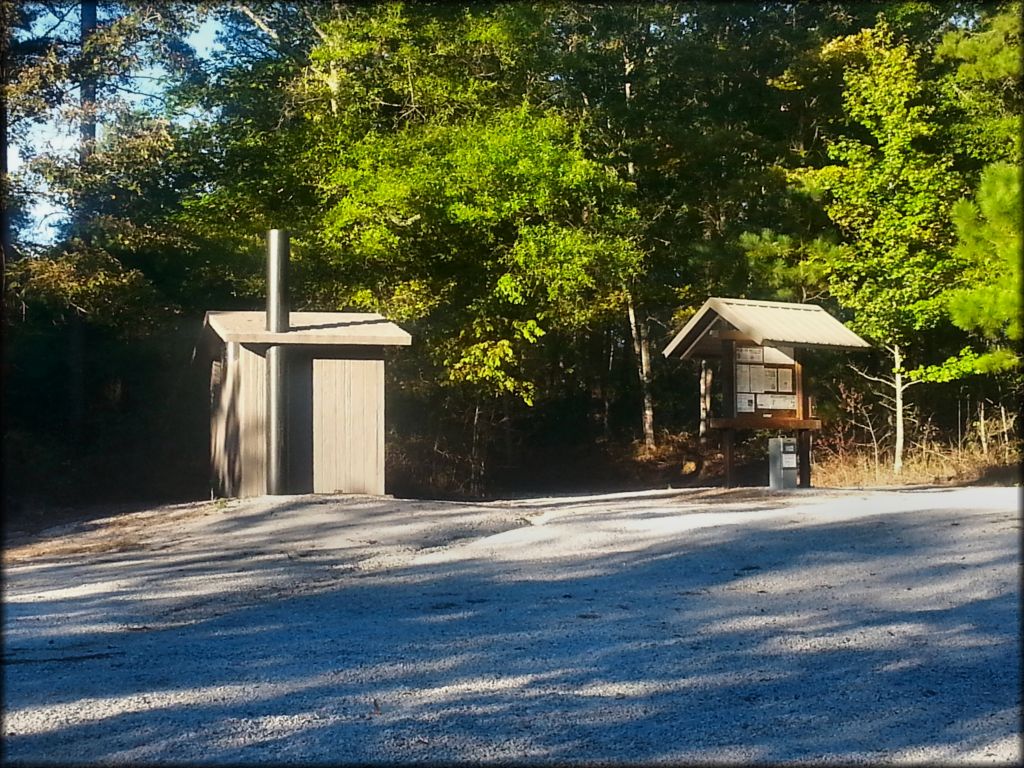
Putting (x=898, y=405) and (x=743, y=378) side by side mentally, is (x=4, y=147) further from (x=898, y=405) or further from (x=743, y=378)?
(x=898, y=405)

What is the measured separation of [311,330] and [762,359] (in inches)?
249

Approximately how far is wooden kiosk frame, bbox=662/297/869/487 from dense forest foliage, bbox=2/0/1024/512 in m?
3.20

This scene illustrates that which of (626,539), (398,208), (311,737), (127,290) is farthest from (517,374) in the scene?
(311,737)

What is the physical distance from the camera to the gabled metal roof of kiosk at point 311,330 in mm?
15617

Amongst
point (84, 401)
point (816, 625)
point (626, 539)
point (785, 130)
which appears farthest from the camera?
point (785, 130)

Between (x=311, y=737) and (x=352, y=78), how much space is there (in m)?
20.7

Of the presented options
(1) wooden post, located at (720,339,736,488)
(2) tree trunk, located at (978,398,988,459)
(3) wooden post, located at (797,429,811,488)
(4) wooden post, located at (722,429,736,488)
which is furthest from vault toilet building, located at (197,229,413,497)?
(2) tree trunk, located at (978,398,988,459)

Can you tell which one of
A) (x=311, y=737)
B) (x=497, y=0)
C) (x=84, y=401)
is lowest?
(x=311, y=737)

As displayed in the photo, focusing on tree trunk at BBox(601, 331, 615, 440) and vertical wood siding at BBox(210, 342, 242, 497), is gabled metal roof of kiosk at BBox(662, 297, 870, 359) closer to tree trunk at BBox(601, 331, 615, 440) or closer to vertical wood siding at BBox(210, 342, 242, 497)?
vertical wood siding at BBox(210, 342, 242, 497)

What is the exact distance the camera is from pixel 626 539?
35.9 ft

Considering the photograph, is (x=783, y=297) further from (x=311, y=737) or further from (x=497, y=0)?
(x=311, y=737)

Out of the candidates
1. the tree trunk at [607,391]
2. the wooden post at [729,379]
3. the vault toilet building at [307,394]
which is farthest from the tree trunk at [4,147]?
the tree trunk at [607,391]

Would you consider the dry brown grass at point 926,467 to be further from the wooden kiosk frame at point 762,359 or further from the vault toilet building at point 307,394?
the vault toilet building at point 307,394

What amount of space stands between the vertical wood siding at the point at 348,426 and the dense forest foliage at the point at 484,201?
16.6 ft
